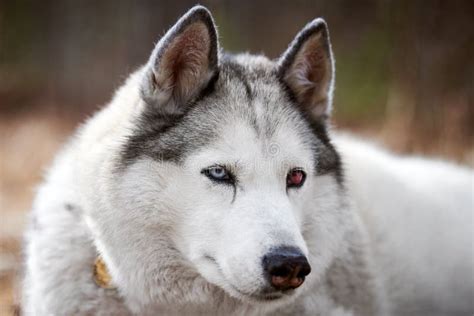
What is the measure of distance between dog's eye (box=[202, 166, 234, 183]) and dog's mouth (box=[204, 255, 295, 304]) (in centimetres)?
32

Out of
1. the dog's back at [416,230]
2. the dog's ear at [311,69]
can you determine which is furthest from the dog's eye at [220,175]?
the dog's back at [416,230]

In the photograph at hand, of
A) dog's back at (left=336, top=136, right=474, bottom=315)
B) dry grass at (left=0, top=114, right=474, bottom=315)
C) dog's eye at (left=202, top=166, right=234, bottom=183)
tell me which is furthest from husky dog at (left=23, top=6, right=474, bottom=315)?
dry grass at (left=0, top=114, right=474, bottom=315)

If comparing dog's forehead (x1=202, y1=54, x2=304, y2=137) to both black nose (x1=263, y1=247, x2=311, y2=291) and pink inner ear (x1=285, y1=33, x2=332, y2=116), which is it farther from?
black nose (x1=263, y1=247, x2=311, y2=291)

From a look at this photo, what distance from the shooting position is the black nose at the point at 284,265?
284cm

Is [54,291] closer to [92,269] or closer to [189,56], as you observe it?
[92,269]

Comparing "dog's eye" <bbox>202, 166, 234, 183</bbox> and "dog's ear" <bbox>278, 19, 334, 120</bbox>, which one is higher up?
"dog's ear" <bbox>278, 19, 334, 120</bbox>

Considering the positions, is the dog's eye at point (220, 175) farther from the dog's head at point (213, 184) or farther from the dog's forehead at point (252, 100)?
the dog's forehead at point (252, 100)

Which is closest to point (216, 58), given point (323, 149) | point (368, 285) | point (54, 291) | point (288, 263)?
point (323, 149)

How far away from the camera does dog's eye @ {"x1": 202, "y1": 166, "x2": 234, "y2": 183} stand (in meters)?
3.13

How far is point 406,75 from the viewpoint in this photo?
859cm

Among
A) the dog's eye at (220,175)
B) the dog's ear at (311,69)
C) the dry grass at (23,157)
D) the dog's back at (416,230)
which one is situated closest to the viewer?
the dog's eye at (220,175)

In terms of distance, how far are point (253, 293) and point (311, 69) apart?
4.15 ft

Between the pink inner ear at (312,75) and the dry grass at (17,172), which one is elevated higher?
the pink inner ear at (312,75)

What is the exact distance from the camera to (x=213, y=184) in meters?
3.12
